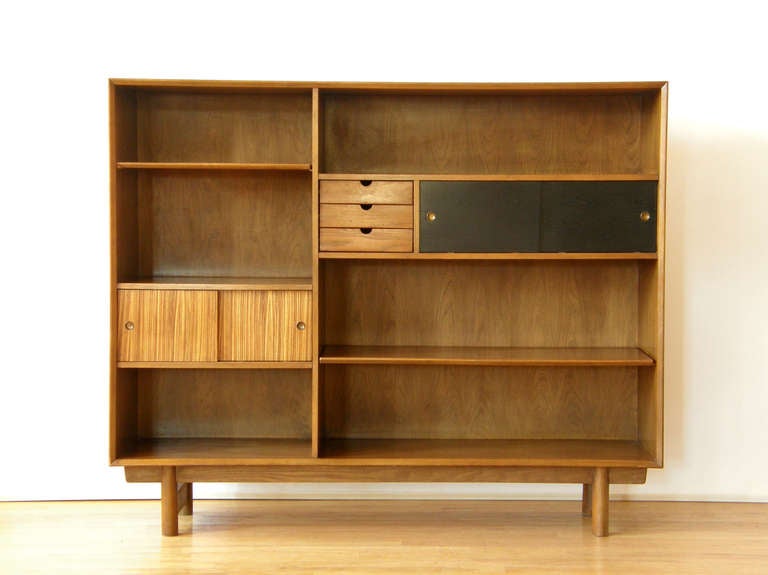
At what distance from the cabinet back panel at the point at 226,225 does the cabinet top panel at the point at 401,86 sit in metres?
0.40

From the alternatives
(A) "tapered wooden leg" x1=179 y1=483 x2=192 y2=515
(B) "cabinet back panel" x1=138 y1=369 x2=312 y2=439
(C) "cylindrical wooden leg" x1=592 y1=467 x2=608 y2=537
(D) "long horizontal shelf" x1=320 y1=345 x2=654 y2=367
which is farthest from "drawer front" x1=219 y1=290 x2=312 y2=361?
(C) "cylindrical wooden leg" x1=592 y1=467 x2=608 y2=537

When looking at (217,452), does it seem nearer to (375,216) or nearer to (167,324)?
(167,324)

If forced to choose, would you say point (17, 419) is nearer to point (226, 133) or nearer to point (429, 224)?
point (226, 133)

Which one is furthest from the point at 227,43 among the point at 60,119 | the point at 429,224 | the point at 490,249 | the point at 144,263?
the point at 490,249

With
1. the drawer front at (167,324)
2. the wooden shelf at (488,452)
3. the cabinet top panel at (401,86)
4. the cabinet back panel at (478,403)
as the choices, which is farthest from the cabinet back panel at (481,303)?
the cabinet top panel at (401,86)

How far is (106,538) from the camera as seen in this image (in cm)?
304

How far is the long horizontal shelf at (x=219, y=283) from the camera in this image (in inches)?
116

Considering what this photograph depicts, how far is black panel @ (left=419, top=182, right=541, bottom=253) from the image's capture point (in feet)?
9.63

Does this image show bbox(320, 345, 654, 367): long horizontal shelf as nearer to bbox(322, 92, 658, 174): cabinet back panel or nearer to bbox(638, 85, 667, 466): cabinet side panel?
bbox(638, 85, 667, 466): cabinet side panel

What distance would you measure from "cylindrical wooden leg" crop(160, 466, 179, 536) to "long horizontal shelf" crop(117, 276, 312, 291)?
0.65 m

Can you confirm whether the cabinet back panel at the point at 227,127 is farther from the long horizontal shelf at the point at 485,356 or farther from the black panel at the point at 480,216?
the long horizontal shelf at the point at 485,356

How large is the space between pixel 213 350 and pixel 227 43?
4.13ft

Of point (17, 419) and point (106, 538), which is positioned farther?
point (17, 419)

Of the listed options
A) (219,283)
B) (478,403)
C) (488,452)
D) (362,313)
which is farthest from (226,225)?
(488,452)
